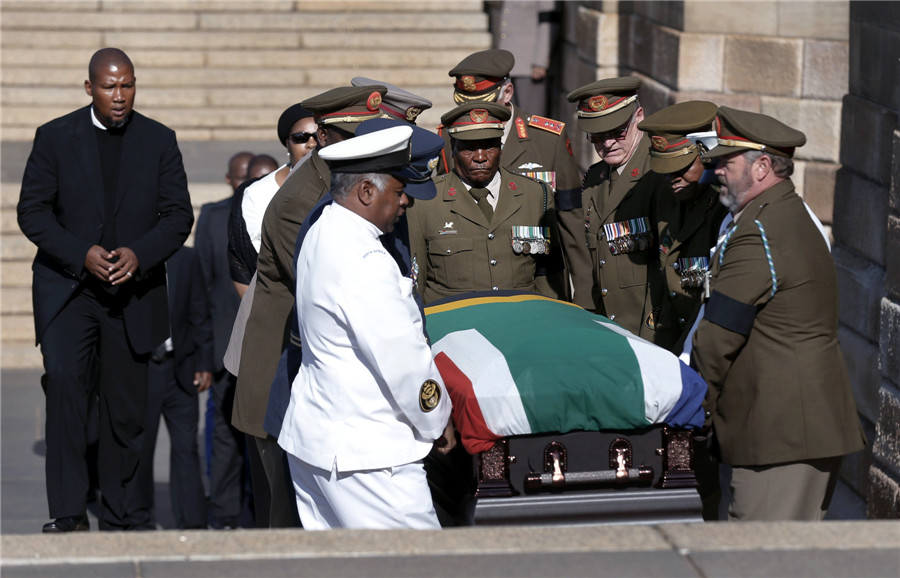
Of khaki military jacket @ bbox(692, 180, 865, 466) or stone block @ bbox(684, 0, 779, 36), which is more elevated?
stone block @ bbox(684, 0, 779, 36)

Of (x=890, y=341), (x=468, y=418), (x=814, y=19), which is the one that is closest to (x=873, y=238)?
(x=890, y=341)

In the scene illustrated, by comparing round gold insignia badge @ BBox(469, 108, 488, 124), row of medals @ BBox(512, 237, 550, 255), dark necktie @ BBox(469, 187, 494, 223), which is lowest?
row of medals @ BBox(512, 237, 550, 255)

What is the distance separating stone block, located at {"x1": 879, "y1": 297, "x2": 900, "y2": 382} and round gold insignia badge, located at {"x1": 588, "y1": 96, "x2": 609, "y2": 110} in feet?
4.97

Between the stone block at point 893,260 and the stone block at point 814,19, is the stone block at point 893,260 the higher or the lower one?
the lower one

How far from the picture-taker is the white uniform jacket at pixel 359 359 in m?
4.12

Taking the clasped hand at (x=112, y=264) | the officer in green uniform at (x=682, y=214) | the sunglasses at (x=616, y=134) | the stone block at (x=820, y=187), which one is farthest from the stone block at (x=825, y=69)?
the clasped hand at (x=112, y=264)

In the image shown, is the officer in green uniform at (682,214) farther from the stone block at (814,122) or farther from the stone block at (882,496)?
the stone block at (814,122)

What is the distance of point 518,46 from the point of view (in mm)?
12570

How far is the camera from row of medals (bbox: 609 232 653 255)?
18.5 feet

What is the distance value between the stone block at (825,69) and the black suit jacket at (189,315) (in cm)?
412

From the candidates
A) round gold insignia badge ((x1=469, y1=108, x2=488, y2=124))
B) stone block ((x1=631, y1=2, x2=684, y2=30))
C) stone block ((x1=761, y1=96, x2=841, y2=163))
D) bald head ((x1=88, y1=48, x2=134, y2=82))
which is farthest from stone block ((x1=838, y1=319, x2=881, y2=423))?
bald head ((x1=88, y1=48, x2=134, y2=82))

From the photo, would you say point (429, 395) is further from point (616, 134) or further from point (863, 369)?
point (863, 369)

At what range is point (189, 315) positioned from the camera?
7410 millimetres

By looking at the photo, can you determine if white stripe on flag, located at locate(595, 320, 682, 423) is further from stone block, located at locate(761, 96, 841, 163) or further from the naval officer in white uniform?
stone block, located at locate(761, 96, 841, 163)
